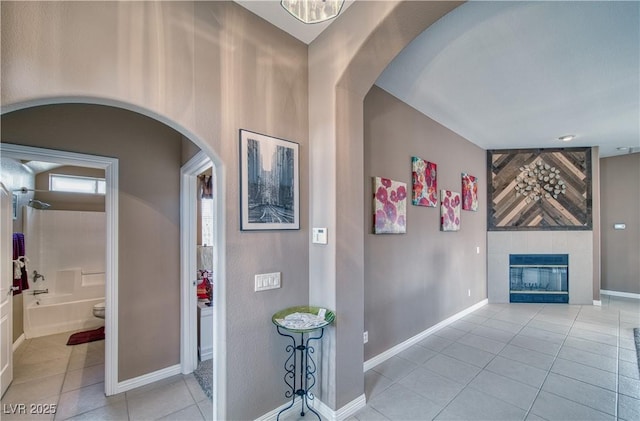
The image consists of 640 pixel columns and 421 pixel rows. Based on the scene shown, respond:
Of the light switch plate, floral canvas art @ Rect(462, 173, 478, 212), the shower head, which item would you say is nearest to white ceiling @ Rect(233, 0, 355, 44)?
the light switch plate

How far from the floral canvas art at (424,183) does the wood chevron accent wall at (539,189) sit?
2190 mm

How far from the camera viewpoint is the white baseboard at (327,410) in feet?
6.38

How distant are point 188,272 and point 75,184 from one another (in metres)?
3.19

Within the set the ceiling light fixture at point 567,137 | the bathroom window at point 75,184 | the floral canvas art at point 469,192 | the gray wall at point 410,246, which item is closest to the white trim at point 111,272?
the gray wall at point 410,246

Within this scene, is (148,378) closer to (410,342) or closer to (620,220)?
(410,342)

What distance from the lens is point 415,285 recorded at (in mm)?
3281

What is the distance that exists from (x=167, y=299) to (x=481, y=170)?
5.18m

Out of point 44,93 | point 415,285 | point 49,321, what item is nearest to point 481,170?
point 415,285

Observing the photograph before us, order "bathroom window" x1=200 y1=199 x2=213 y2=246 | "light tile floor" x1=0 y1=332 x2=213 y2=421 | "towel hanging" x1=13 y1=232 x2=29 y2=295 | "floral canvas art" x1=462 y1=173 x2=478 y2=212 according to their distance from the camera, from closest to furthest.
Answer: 1. "light tile floor" x1=0 y1=332 x2=213 y2=421
2. "towel hanging" x1=13 y1=232 x2=29 y2=295
3. "bathroom window" x1=200 y1=199 x2=213 y2=246
4. "floral canvas art" x1=462 y1=173 x2=478 y2=212

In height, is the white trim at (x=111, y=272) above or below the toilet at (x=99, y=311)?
above

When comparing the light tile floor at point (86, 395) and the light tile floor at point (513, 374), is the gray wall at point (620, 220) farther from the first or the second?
the light tile floor at point (86, 395)

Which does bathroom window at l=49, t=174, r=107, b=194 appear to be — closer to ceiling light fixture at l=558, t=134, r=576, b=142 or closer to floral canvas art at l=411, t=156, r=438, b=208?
floral canvas art at l=411, t=156, r=438, b=208

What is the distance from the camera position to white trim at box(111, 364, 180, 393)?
238 centimetres

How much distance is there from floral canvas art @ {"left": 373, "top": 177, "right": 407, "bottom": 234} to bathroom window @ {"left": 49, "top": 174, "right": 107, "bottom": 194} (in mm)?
4340
